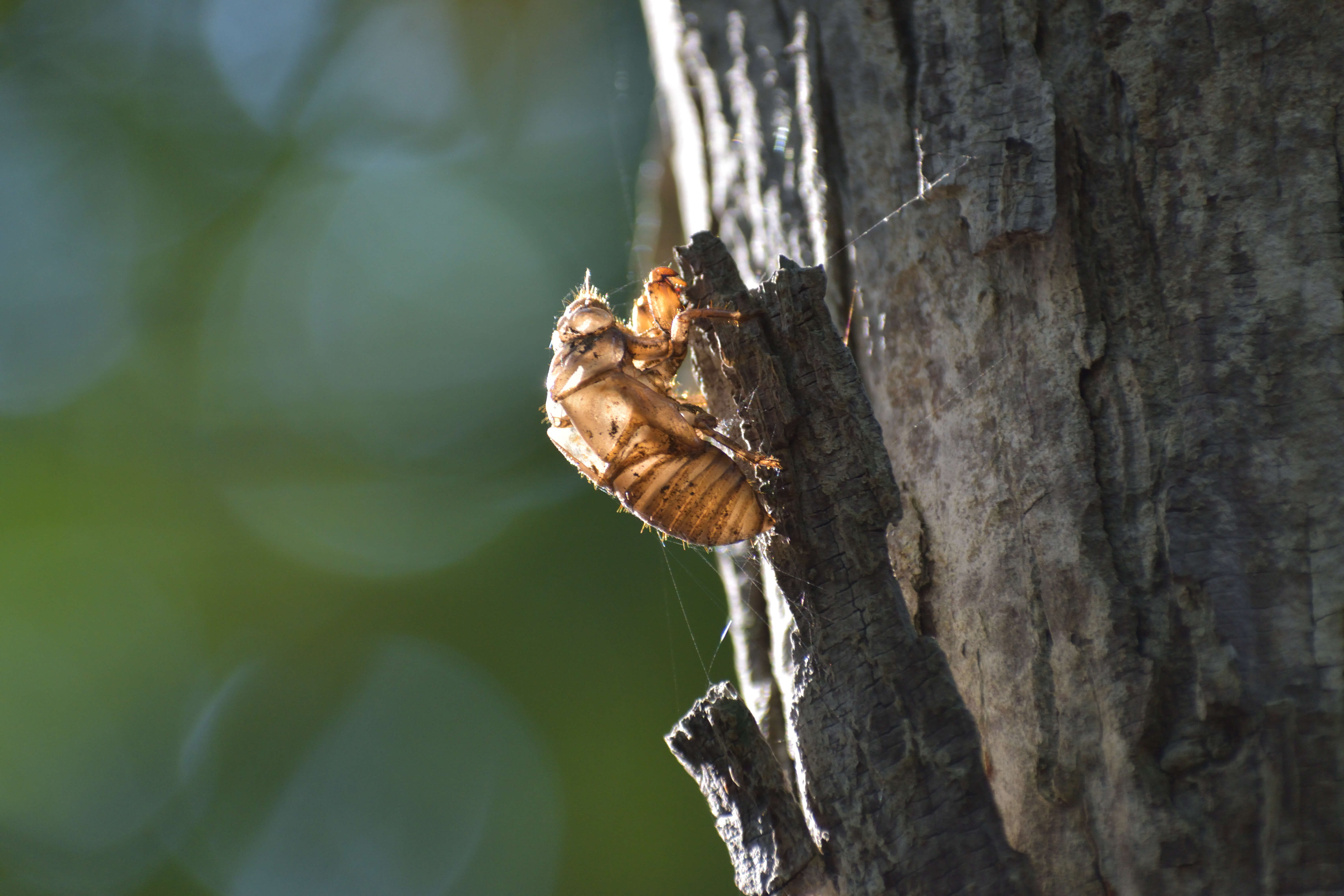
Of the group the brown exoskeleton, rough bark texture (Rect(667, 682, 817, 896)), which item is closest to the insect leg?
the brown exoskeleton

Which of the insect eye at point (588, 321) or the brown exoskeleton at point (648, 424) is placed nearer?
the brown exoskeleton at point (648, 424)

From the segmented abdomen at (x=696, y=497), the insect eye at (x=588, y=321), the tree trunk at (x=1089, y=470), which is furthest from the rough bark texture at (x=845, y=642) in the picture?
the insect eye at (x=588, y=321)

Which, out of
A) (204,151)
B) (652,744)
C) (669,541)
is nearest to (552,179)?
(204,151)

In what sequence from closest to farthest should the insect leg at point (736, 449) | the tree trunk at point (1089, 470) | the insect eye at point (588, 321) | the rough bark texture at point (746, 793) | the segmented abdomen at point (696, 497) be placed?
1. the tree trunk at point (1089, 470)
2. the rough bark texture at point (746, 793)
3. the insect leg at point (736, 449)
4. the segmented abdomen at point (696, 497)
5. the insect eye at point (588, 321)

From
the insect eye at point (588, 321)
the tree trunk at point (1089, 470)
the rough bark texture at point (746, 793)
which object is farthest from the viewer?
the insect eye at point (588, 321)

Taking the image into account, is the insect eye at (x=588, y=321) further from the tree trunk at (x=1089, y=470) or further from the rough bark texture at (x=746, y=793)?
the rough bark texture at (x=746, y=793)

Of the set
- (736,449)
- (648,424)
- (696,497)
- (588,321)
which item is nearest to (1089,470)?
(736,449)

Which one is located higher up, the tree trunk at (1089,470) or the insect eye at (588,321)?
the insect eye at (588,321)

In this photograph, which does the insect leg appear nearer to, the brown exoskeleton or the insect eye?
the brown exoskeleton
